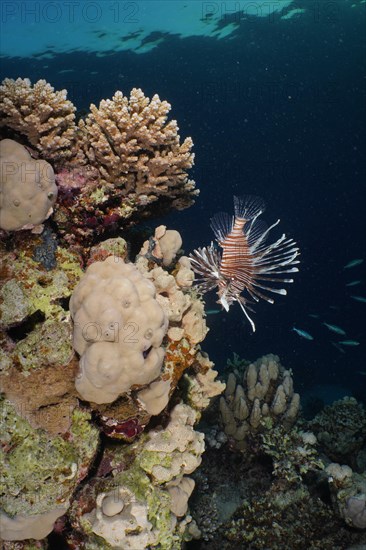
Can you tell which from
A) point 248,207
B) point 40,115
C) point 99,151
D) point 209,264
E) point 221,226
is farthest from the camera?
point 248,207

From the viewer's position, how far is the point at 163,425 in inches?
133

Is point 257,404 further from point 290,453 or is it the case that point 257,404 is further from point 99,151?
point 99,151

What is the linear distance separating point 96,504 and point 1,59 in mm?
18705

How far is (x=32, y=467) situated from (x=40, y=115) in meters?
2.62

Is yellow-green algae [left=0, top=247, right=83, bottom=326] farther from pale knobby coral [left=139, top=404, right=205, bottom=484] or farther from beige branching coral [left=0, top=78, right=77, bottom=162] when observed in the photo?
pale knobby coral [left=139, top=404, right=205, bottom=484]

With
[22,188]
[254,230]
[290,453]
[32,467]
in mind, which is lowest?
[290,453]

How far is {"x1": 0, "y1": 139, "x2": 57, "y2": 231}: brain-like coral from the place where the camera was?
2678 mm

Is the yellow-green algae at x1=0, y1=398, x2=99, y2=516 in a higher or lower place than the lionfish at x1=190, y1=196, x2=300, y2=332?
lower

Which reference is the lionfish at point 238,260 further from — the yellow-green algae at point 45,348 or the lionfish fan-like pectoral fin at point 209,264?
the yellow-green algae at point 45,348

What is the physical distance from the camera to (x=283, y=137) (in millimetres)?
27375

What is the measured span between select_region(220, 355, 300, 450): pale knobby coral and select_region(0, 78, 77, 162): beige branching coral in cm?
427

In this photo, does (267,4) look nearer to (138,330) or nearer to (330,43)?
(330,43)

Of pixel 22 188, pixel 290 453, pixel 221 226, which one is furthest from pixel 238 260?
pixel 290 453

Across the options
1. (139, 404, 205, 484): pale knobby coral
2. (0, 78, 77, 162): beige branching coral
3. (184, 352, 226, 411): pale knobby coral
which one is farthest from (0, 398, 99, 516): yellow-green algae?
(0, 78, 77, 162): beige branching coral
